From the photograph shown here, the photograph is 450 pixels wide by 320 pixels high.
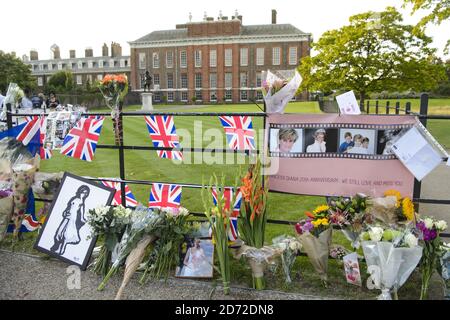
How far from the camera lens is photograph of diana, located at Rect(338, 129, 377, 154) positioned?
3.91 metres

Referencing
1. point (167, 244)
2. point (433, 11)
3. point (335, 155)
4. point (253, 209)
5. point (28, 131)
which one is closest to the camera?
point (253, 209)

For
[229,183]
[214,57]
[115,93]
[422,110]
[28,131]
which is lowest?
[229,183]

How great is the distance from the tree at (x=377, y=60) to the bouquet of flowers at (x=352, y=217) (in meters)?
25.5

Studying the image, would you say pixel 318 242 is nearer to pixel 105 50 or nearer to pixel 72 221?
pixel 72 221

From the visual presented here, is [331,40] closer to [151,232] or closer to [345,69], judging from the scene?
[345,69]

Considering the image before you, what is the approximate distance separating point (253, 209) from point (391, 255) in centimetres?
115

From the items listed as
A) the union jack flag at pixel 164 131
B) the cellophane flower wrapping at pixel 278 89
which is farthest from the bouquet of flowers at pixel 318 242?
the union jack flag at pixel 164 131

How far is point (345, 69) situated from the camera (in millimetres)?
27922

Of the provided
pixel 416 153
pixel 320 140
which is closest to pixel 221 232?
pixel 320 140

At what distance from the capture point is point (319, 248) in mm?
3523

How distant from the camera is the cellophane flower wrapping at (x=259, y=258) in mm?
3492

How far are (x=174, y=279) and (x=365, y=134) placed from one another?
7.32ft

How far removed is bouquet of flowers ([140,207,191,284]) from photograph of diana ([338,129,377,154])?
167 cm

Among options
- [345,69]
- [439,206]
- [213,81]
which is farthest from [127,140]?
[213,81]
